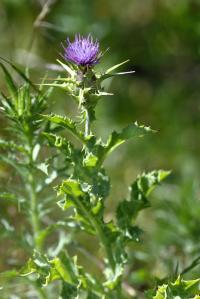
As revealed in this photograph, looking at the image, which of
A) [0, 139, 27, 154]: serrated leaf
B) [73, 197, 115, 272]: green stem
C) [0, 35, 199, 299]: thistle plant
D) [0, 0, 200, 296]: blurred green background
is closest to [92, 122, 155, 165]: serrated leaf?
[0, 35, 199, 299]: thistle plant

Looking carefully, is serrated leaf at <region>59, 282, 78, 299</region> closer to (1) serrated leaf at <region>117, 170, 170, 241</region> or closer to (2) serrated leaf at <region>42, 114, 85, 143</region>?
(1) serrated leaf at <region>117, 170, 170, 241</region>

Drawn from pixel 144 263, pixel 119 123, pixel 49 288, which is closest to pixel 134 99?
pixel 119 123

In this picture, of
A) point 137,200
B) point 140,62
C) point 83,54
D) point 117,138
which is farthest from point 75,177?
point 140,62

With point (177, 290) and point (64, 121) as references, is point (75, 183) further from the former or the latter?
point (177, 290)

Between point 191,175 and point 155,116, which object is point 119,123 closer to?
point 155,116

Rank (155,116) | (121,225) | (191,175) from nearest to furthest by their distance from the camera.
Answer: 1. (121,225)
2. (191,175)
3. (155,116)
